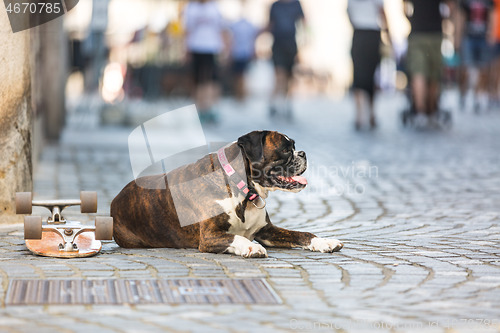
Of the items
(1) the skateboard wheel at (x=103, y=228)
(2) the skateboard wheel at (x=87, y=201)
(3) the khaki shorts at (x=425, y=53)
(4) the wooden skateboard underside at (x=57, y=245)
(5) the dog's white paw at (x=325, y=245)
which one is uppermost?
(3) the khaki shorts at (x=425, y=53)

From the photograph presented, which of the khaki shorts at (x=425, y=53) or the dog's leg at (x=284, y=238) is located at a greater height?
the khaki shorts at (x=425, y=53)

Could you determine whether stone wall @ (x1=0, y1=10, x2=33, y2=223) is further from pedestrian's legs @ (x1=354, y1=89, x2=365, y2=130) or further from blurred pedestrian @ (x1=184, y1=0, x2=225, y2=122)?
blurred pedestrian @ (x1=184, y1=0, x2=225, y2=122)

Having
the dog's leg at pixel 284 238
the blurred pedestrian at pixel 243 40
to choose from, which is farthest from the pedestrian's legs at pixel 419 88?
the dog's leg at pixel 284 238

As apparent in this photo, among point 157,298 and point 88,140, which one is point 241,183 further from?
point 88,140

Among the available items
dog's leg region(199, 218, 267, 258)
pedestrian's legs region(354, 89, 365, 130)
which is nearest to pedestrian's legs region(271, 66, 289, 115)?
pedestrian's legs region(354, 89, 365, 130)

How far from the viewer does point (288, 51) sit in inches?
803

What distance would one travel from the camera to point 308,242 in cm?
700

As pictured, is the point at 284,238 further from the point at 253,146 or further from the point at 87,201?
the point at 87,201

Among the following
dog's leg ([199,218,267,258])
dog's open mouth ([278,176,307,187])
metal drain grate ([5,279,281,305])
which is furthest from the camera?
dog's open mouth ([278,176,307,187])

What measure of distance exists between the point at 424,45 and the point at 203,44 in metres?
3.96

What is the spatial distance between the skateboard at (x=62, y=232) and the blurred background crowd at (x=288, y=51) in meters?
10.9

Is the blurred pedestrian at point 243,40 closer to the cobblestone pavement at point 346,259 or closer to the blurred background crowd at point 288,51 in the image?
the blurred background crowd at point 288,51

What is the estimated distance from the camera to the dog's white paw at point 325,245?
272 inches

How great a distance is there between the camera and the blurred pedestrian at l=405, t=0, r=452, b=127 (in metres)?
17.5
